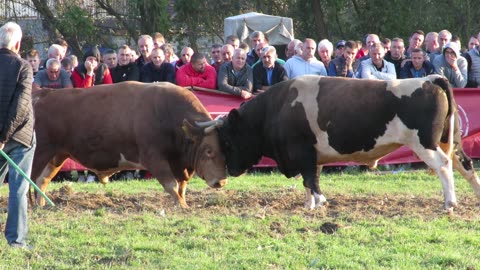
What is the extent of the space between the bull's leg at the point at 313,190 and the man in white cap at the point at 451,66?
15.8ft

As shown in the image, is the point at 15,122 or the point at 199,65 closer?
→ the point at 15,122

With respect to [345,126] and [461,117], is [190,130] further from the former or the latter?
[461,117]

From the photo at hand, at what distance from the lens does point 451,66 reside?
49.8 feet

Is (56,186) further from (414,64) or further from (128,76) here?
(414,64)

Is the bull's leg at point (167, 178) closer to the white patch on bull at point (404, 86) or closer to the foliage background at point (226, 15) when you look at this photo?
the white patch on bull at point (404, 86)

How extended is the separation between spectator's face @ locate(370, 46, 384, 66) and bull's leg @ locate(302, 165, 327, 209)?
3.90 metres

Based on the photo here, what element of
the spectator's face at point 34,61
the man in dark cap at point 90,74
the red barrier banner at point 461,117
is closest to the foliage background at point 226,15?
the spectator's face at point 34,61

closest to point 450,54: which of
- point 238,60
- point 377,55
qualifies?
point 377,55

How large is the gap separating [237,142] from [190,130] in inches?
26.0

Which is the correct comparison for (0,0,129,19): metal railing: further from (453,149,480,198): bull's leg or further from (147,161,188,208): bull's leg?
(453,149,480,198): bull's leg

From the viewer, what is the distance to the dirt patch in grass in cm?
1020

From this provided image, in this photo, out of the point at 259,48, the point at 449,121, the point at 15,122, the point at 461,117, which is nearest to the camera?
the point at 15,122

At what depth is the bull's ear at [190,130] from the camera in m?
11.2

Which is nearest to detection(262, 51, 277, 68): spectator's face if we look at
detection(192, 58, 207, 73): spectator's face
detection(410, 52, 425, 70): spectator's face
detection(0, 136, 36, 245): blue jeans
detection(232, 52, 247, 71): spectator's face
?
detection(232, 52, 247, 71): spectator's face
